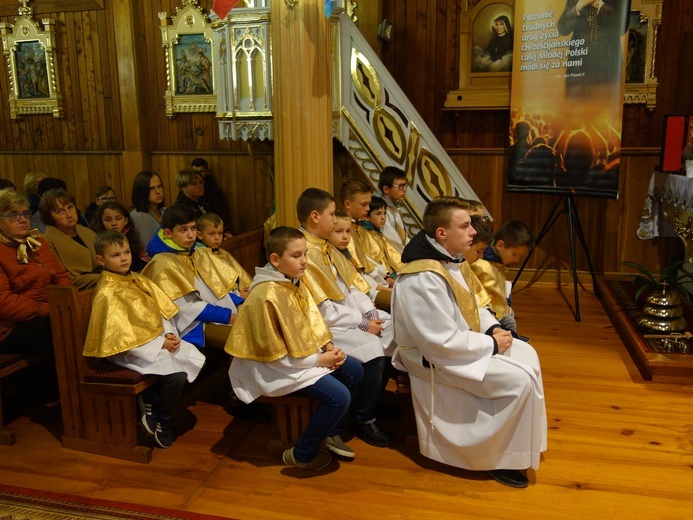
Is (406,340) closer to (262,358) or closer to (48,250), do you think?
(262,358)

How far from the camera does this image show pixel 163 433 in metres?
3.54

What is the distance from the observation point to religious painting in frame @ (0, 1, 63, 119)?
8273mm

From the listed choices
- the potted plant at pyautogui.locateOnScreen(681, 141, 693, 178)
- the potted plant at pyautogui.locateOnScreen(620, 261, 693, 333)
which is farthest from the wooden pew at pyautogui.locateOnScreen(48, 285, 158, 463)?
the potted plant at pyautogui.locateOnScreen(681, 141, 693, 178)

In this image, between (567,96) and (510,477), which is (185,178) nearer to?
(567,96)

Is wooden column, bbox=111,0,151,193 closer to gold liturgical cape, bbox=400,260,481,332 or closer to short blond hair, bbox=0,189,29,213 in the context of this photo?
short blond hair, bbox=0,189,29,213

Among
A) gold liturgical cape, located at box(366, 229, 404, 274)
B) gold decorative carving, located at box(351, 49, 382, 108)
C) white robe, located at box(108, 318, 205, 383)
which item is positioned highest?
gold decorative carving, located at box(351, 49, 382, 108)

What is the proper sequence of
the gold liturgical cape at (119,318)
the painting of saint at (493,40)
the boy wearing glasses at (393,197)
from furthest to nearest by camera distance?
the painting of saint at (493,40) → the boy wearing glasses at (393,197) → the gold liturgical cape at (119,318)

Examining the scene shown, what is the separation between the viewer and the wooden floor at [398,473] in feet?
9.77

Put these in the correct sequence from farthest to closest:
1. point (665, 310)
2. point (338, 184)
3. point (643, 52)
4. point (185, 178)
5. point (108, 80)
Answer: point (108, 80), point (338, 184), point (643, 52), point (185, 178), point (665, 310)

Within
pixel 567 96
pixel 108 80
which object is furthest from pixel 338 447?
pixel 108 80

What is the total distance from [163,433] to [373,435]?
45.7 inches

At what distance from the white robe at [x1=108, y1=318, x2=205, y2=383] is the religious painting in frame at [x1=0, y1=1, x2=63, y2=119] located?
20.0 ft

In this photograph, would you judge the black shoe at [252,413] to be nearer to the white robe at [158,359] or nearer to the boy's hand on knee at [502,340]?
the white robe at [158,359]

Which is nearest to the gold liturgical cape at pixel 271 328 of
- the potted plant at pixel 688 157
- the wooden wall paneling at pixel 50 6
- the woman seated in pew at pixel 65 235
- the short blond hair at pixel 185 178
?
the woman seated in pew at pixel 65 235
